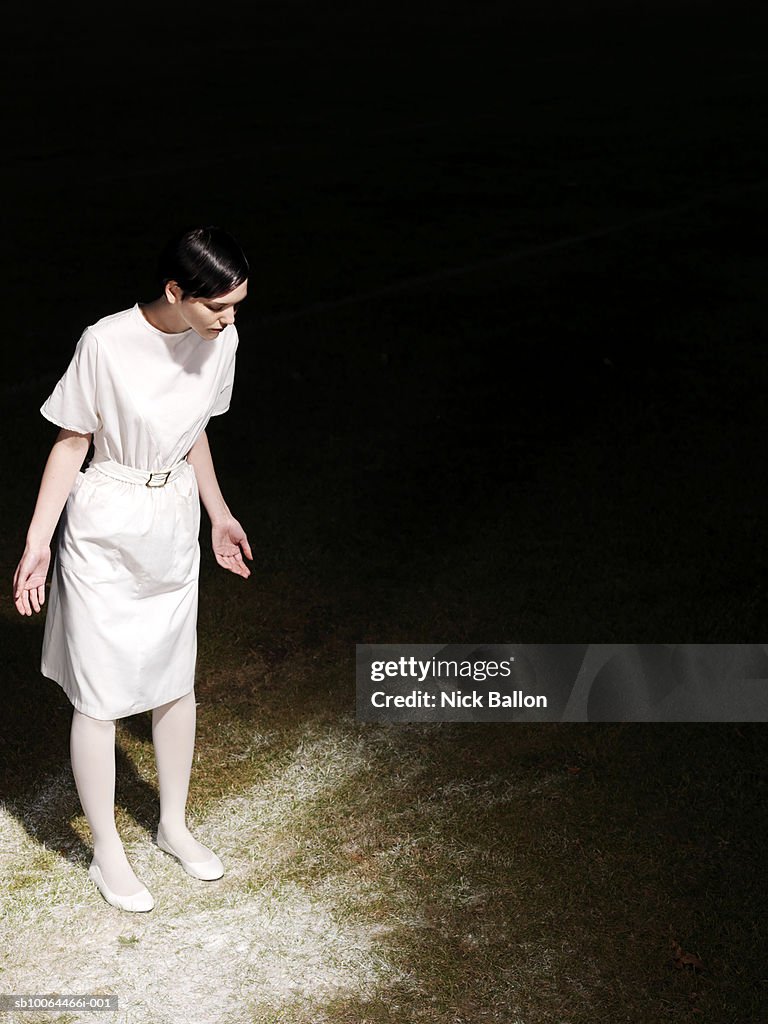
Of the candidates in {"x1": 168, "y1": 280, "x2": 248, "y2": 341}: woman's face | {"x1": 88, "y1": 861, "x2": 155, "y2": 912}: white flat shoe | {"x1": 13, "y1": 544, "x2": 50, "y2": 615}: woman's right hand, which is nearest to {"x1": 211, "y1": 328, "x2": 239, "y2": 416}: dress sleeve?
{"x1": 168, "y1": 280, "x2": 248, "y2": 341}: woman's face

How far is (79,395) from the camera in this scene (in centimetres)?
363

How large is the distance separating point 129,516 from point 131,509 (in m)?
0.02

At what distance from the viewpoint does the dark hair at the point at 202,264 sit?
3527mm

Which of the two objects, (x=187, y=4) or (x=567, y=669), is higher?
(x=187, y=4)

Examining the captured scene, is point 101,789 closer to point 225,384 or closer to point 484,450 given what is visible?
point 225,384

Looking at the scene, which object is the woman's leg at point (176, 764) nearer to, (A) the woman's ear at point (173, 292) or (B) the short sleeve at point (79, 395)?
(B) the short sleeve at point (79, 395)

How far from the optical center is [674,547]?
22.5ft

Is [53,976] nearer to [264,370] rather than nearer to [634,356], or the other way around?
[264,370]

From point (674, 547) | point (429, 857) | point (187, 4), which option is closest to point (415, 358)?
point (674, 547)

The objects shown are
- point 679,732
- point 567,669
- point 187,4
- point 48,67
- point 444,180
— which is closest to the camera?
point 679,732

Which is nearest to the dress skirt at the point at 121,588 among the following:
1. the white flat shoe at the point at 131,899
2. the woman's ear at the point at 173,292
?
the woman's ear at the point at 173,292

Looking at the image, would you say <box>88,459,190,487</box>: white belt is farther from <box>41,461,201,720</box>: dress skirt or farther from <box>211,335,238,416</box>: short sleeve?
<box>211,335,238,416</box>: short sleeve

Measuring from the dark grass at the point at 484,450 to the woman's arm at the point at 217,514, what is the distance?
1043mm

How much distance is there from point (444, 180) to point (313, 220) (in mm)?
2976
